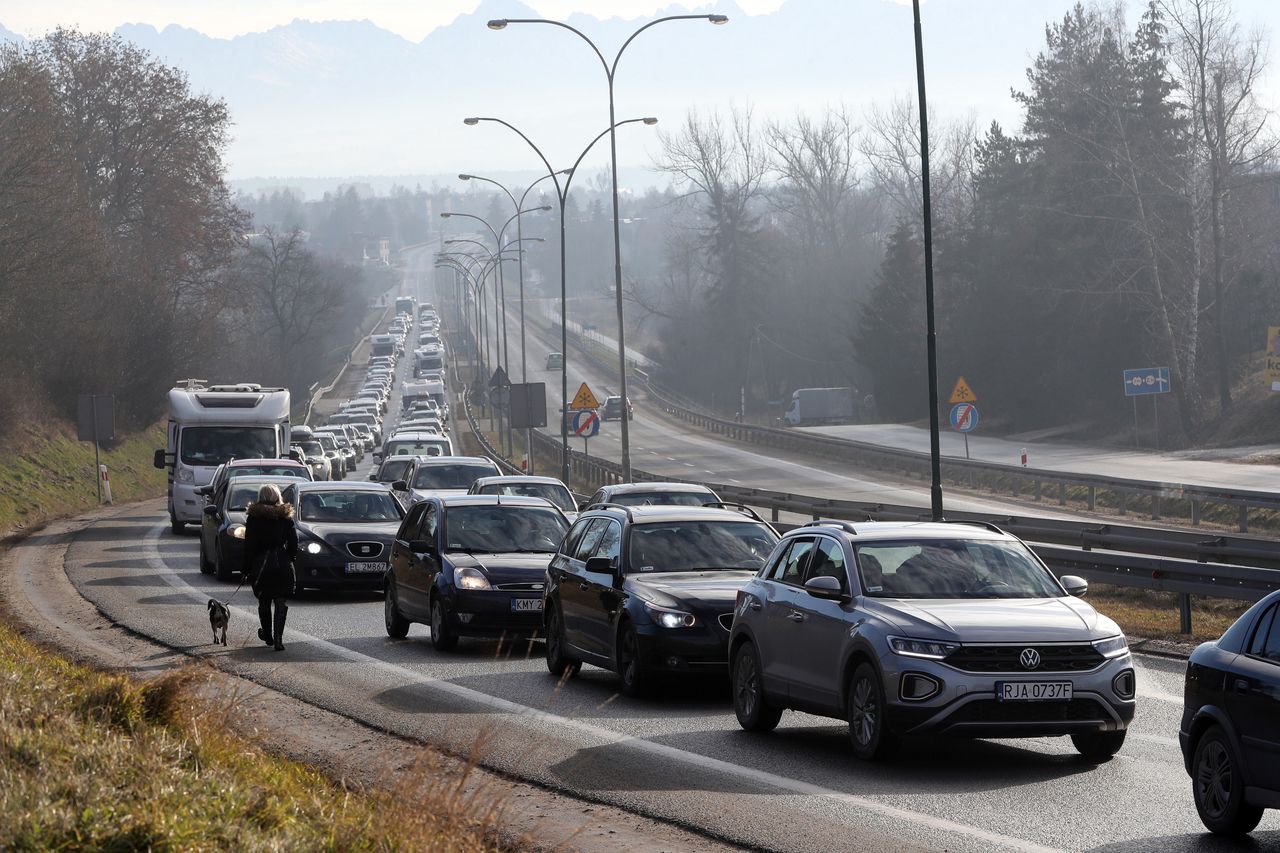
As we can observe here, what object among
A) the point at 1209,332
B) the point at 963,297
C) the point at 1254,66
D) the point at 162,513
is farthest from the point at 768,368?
the point at 162,513

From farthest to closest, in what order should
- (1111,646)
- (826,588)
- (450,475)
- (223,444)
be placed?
(223,444) < (450,475) < (826,588) < (1111,646)

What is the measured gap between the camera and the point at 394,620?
1958 centimetres

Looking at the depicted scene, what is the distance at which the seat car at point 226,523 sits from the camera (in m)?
26.6

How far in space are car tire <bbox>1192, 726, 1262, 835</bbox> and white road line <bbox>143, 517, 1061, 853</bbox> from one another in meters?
0.82

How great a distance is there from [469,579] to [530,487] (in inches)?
461

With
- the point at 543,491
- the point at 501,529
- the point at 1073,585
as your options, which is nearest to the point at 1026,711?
the point at 1073,585

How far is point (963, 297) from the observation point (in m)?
86.1

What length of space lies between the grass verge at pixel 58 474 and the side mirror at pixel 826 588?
110 feet

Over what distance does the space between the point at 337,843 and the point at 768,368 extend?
116864mm

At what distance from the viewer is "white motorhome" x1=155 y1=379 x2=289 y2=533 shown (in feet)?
128

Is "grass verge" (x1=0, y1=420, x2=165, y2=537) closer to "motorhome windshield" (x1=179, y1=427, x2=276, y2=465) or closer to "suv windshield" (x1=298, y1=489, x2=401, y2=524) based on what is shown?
"motorhome windshield" (x1=179, y1=427, x2=276, y2=465)

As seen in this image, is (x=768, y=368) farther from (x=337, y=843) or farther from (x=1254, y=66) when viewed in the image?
(x=337, y=843)

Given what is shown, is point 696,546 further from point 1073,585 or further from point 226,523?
point 226,523

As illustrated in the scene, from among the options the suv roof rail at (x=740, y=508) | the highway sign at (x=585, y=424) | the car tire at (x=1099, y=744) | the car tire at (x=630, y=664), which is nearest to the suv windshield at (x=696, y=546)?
the suv roof rail at (x=740, y=508)
